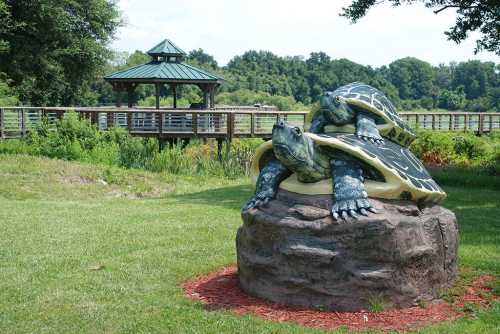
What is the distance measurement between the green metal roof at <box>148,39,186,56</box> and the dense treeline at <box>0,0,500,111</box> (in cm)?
701

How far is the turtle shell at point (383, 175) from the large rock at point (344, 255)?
0.32 ft

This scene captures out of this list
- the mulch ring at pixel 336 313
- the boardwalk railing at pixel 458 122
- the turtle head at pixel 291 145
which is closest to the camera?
the mulch ring at pixel 336 313

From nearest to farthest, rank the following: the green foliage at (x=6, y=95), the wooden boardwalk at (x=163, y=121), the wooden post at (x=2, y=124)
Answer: the wooden post at (x=2, y=124) → the wooden boardwalk at (x=163, y=121) → the green foliage at (x=6, y=95)

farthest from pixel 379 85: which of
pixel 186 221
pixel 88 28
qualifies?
pixel 186 221

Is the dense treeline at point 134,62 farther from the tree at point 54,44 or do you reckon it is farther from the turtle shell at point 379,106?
the turtle shell at point 379,106

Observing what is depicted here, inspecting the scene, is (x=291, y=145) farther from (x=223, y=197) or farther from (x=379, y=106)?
(x=223, y=197)

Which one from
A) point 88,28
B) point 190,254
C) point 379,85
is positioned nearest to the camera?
point 190,254

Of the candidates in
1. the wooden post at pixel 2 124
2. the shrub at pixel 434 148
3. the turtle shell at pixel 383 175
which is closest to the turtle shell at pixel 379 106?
the turtle shell at pixel 383 175

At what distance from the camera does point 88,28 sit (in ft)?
117

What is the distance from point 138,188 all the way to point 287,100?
4597 centimetres

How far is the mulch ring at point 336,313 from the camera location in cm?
516

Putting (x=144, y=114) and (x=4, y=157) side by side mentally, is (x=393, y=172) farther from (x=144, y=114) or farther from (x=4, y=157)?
Result: (x=144, y=114)

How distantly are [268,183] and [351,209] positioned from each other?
97 centimetres

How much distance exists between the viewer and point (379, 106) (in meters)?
6.27
